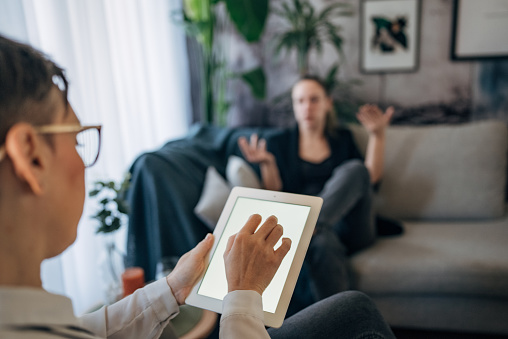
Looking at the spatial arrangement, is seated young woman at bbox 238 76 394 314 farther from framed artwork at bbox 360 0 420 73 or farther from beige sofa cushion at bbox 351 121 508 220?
framed artwork at bbox 360 0 420 73

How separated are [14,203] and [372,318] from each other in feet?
2.34

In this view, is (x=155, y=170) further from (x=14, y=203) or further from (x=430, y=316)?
(x=430, y=316)

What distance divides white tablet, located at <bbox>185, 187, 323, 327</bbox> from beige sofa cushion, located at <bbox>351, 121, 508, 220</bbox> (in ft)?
4.29

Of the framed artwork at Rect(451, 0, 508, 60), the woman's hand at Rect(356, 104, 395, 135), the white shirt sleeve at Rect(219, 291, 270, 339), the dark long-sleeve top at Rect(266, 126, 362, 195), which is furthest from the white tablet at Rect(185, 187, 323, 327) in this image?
the framed artwork at Rect(451, 0, 508, 60)

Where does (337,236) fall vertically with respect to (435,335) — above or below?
above

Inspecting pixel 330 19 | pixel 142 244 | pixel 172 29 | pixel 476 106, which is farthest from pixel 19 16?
pixel 476 106

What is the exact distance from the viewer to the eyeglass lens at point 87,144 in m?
0.56

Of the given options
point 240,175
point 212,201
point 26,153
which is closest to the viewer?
point 26,153

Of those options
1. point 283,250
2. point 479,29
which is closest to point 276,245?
point 283,250

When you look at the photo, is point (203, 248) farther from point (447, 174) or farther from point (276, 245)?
point (447, 174)

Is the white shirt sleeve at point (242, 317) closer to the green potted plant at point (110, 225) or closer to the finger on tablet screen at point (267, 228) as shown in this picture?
the finger on tablet screen at point (267, 228)

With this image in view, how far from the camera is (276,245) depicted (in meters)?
0.82

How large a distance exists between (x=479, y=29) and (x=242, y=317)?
2.54 meters

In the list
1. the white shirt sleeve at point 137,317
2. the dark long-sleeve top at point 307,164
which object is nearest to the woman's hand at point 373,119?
the dark long-sleeve top at point 307,164
